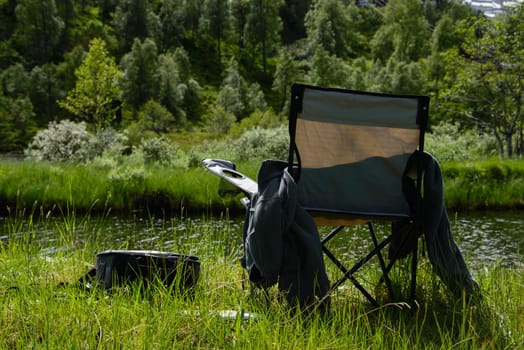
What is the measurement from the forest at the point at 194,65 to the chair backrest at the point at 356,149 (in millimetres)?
16222

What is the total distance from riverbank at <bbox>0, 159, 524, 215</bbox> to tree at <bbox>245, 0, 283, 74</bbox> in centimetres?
5679

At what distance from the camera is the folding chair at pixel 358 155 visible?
93.1 inches

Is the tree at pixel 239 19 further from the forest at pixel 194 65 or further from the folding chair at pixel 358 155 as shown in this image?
the folding chair at pixel 358 155

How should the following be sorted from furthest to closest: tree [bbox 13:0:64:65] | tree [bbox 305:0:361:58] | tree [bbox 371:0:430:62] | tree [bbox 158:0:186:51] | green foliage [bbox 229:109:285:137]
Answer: tree [bbox 158:0:186:51] → tree [bbox 305:0:361:58] → tree [bbox 371:0:430:62] → tree [bbox 13:0:64:65] → green foliage [bbox 229:109:285:137]

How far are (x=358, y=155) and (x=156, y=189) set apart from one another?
30.4 feet

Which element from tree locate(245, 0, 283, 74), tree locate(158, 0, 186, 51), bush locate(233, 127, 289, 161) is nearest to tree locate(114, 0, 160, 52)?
tree locate(158, 0, 186, 51)

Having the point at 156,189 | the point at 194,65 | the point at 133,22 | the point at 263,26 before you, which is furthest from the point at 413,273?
the point at 194,65

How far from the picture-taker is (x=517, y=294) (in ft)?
8.72

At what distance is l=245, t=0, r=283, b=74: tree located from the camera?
217 ft

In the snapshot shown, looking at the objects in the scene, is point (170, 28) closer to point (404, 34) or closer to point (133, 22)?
point (133, 22)

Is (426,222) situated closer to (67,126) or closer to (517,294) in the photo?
(517,294)

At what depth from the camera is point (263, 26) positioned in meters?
67.8

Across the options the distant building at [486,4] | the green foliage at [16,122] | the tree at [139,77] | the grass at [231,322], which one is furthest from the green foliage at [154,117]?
the grass at [231,322]

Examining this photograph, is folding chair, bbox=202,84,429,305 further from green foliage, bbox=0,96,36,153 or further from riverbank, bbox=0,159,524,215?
green foliage, bbox=0,96,36,153
